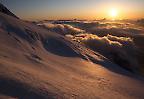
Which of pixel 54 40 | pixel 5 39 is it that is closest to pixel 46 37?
pixel 54 40

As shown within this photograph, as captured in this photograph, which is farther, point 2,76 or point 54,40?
point 54,40

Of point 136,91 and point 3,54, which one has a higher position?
point 3,54

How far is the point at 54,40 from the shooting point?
36938mm

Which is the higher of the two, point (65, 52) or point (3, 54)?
point (3, 54)

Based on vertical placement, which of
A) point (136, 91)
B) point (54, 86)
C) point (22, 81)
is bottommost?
point (136, 91)

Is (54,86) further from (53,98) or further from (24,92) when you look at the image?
(24,92)

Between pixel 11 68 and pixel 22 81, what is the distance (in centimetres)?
156

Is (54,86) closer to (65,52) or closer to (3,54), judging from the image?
(3,54)

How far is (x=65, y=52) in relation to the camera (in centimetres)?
3338

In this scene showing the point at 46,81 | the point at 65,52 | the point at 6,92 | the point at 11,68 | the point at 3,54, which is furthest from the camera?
the point at 65,52

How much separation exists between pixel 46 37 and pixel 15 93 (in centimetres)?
2478

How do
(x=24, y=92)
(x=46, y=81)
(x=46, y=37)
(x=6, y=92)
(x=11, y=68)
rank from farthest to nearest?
(x=46, y=37)
(x=46, y=81)
(x=11, y=68)
(x=24, y=92)
(x=6, y=92)

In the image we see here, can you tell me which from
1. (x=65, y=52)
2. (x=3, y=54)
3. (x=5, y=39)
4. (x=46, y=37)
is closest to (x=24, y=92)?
(x=3, y=54)

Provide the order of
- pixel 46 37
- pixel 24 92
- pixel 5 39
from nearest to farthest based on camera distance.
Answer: pixel 24 92, pixel 5 39, pixel 46 37
